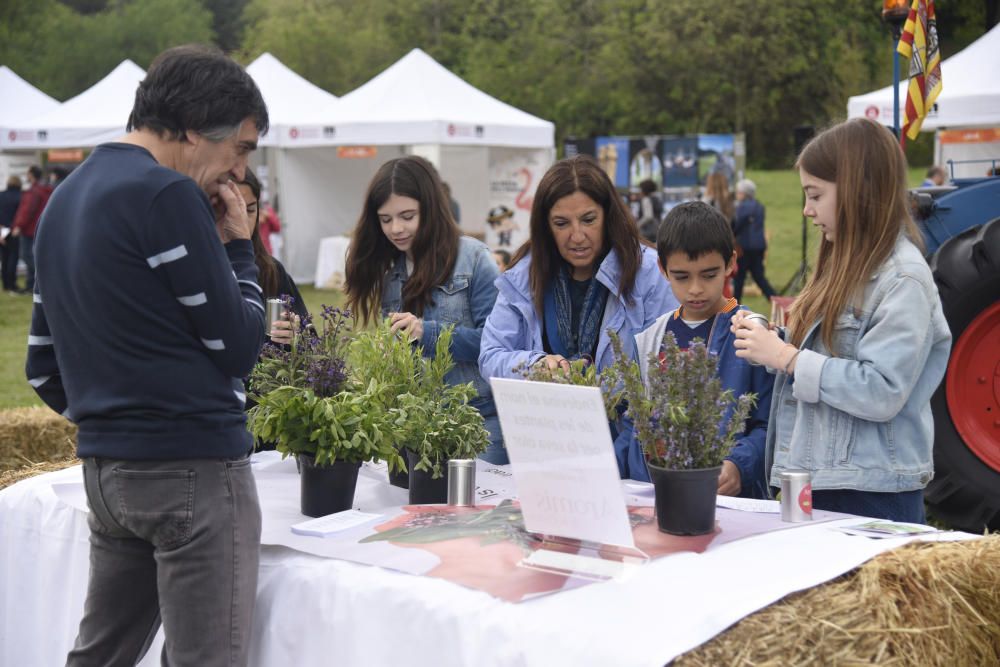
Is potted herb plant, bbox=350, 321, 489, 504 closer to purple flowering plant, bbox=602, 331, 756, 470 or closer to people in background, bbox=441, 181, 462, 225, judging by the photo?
purple flowering plant, bbox=602, 331, 756, 470

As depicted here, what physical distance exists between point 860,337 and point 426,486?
906 mm

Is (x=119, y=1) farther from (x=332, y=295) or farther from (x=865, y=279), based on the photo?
(x=865, y=279)

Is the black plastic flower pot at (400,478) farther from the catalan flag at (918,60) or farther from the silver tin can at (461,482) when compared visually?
the catalan flag at (918,60)

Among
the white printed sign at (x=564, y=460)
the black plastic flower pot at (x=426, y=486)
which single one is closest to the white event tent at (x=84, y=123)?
the black plastic flower pot at (x=426, y=486)

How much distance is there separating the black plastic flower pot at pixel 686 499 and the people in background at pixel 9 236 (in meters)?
14.2

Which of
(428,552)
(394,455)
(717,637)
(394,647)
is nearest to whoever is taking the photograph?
(717,637)

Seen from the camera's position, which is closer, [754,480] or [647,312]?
[754,480]

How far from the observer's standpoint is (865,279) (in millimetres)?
2035

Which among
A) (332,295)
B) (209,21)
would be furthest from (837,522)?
(209,21)

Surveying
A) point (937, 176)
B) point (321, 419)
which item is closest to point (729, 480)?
point (321, 419)

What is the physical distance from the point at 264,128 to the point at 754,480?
1.28m

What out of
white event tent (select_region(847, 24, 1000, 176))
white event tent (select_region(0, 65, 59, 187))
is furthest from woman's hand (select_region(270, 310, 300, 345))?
white event tent (select_region(0, 65, 59, 187))

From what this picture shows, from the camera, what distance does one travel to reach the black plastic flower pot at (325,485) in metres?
2.08

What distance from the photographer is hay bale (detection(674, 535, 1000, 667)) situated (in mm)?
1482
